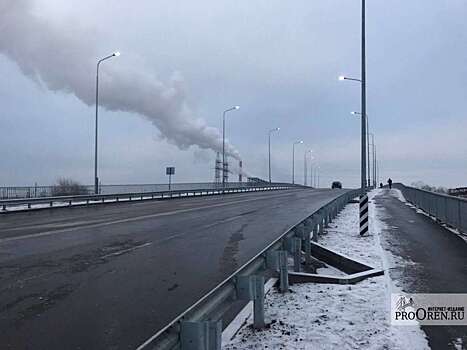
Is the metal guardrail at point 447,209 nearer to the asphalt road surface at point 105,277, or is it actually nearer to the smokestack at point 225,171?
the asphalt road surface at point 105,277

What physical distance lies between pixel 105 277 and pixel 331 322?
4.44 m

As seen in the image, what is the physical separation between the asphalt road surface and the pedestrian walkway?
10.9 feet

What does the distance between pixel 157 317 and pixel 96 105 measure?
33189 millimetres

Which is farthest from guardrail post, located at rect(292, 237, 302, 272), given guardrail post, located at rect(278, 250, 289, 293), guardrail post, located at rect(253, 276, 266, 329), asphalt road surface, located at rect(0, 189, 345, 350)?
guardrail post, located at rect(253, 276, 266, 329)

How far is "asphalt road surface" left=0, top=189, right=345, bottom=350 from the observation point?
6.27 m

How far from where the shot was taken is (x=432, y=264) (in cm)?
1105

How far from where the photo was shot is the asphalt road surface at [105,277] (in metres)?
6.27

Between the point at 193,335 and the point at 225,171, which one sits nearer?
the point at 193,335

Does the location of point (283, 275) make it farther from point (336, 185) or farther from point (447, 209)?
point (336, 185)

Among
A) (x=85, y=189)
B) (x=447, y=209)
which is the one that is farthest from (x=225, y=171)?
(x=447, y=209)

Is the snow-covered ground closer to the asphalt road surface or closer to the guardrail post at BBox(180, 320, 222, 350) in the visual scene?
the asphalt road surface

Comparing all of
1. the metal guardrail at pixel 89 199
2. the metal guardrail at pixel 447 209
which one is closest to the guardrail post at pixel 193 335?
the metal guardrail at pixel 447 209

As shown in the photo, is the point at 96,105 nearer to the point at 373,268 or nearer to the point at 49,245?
the point at 49,245

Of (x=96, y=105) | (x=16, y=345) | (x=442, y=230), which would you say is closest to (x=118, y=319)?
(x=16, y=345)
